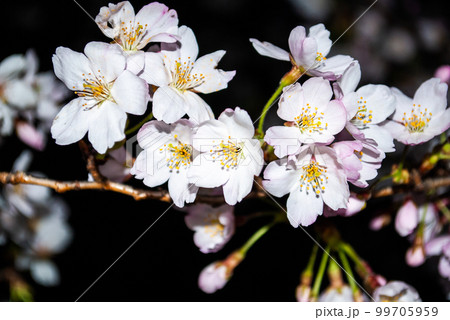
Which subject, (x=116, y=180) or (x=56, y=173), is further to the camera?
(x=56, y=173)

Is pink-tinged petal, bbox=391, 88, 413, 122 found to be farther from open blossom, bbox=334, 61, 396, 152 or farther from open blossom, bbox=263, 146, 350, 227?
open blossom, bbox=263, 146, 350, 227

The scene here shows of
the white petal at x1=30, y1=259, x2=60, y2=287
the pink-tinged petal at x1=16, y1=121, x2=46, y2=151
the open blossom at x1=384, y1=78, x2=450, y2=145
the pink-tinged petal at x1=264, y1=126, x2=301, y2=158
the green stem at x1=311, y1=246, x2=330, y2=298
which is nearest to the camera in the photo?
the pink-tinged petal at x1=264, y1=126, x2=301, y2=158

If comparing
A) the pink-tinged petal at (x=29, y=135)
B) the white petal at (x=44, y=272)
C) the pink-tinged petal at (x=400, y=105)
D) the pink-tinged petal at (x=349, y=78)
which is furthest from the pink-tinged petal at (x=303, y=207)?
the white petal at (x=44, y=272)

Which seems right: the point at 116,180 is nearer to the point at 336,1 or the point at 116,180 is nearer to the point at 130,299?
the point at 130,299

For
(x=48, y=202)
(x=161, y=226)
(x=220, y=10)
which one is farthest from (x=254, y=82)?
(x=48, y=202)

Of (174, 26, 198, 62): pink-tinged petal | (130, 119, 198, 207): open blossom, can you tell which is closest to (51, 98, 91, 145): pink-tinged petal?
(130, 119, 198, 207): open blossom

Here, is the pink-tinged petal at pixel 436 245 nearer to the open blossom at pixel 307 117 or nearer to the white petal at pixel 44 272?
the open blossom at pixel 307 117

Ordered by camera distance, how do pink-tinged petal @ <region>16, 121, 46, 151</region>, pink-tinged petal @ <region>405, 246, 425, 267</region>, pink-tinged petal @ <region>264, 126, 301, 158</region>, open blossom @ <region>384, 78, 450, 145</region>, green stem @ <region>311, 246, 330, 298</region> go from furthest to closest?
pink-tinged petal @ <region>16, 121, 46, 151</region>
pink-tinged petal @ <region>405, 246, 425, 267</region>
green stem @ <region>311, 246, 330, 298</region>
open blossom @ <region>384, 78, 450, 145</region>
pink-tinged petal @ <region>264, 126, 301, 158</region>
